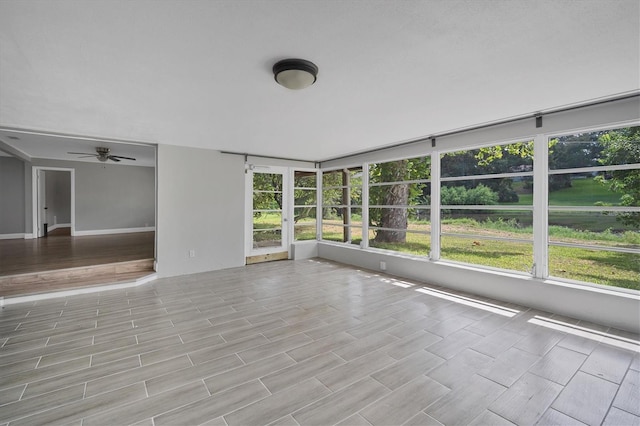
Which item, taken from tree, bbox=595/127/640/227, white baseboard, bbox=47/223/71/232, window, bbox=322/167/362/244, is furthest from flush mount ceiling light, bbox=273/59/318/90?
white baseboard, bbox=47/223/71/232

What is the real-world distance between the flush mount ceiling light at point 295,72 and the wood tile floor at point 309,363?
2378mm

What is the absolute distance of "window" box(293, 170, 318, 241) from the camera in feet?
23.2

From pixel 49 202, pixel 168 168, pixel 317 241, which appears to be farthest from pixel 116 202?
pixel 317 241

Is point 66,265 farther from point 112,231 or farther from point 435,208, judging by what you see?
point 435,208

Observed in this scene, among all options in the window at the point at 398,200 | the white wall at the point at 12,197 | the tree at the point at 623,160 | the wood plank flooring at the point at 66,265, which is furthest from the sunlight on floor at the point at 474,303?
the white wall at the point at 12,197

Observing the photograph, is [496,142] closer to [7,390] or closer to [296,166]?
[296,166]

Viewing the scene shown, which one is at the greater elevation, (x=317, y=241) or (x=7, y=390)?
(x=317, y=241)

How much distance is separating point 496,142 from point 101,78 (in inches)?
183

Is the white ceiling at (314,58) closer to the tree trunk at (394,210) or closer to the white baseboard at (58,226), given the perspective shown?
the tree trunk at (394,210)

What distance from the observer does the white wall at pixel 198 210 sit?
518 cm

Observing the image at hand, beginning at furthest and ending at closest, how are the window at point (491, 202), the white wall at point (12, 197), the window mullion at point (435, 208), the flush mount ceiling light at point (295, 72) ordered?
the white wall at point (12, 197) < the window mullion at point (435, 208) < the window at point (491, 202) < the flush mount ceiling light at point (295, 72)

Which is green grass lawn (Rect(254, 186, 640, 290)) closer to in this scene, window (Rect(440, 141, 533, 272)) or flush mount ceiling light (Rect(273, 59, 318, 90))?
window (Rect(440, 141, 533, 272))

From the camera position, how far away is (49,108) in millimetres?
3262

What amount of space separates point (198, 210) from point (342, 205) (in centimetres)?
326
